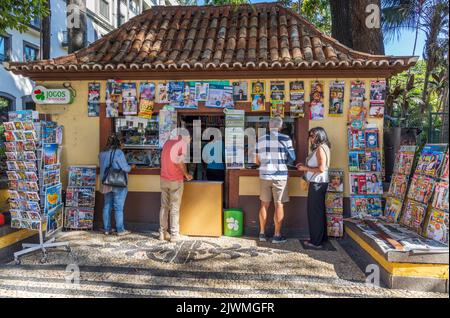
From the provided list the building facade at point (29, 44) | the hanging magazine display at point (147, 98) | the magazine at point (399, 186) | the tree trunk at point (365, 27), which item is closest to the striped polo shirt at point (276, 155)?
the magazine at point (399, 186)

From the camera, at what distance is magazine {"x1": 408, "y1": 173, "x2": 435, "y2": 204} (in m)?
4.09

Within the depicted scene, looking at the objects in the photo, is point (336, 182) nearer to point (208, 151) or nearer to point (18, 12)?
point (208, 151)

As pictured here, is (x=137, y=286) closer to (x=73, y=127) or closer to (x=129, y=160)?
(x=129, y=160)

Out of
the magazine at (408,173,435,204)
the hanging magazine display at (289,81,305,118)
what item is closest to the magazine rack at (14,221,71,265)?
the hanging magazine display at (289,81,305,118)

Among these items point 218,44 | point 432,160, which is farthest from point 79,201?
point 432,160

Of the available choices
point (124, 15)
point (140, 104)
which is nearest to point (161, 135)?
point (140, 104)

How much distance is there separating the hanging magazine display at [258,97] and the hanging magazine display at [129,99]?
2.22m

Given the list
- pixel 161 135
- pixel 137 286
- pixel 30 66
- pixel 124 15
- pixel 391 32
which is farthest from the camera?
pixel 124 15

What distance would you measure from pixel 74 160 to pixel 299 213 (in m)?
4.43

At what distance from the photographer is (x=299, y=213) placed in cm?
559

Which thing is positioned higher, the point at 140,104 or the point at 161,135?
the point at 140,104

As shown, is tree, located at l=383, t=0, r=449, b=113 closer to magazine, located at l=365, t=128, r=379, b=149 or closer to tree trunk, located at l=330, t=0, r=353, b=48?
tree trunk, located at l=330, t=0, r=353, b=48

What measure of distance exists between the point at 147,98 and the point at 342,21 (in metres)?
5.26

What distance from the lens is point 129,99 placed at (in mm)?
5785
